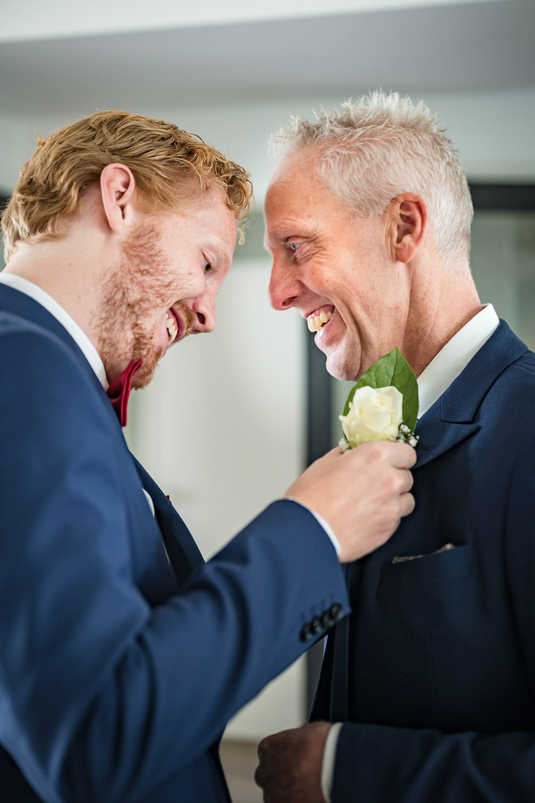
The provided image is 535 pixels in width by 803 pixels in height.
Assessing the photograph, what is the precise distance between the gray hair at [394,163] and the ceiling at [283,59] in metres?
Result: 1.99

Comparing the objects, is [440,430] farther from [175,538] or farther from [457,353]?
[175,538]

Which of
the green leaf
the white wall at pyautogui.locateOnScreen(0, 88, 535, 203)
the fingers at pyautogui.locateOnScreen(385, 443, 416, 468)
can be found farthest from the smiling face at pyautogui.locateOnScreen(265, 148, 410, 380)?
the white wall at pyautogui.locateOnScreen(0, 88, 535, 203)

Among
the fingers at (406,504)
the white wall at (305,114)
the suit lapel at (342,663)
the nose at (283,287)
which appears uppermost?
the white wall at (305,114)

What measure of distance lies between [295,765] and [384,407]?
528 mm

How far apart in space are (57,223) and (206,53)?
2.64 meters

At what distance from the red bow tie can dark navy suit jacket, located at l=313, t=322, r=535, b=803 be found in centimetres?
45

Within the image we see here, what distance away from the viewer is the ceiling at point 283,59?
316cm

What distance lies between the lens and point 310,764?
105 cm

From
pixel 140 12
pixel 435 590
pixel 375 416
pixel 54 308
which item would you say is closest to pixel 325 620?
pixel 435 590

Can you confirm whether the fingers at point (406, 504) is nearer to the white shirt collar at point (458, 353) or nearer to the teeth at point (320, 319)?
the white shirt collar at point (458, 353)

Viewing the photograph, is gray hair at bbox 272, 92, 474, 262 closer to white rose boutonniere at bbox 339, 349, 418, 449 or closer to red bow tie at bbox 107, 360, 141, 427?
white rose boutonniere at bbox 339, 349, 418, 449

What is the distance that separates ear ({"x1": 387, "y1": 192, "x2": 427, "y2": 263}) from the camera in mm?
1356

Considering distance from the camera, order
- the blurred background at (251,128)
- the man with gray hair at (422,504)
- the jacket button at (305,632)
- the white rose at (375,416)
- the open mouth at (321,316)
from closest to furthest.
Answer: the jacket button at (305,632) < the man with gray hair at (422,504) < the white rose at (375,416) < the open mouth at (321,316) < the blurred background at (251,128)

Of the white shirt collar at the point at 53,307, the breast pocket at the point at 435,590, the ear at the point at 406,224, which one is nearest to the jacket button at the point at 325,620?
the breast pocket at the point at 435,590
